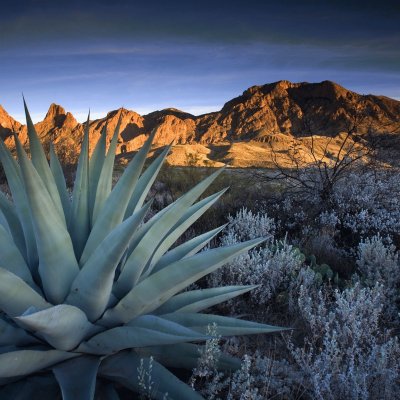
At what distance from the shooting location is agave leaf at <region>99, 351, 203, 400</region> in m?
1.58

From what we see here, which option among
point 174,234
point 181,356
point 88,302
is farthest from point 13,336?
point 174,234

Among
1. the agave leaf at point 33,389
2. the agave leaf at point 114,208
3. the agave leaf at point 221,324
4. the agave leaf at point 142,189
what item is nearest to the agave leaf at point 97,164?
the agave leaf at point 142,189

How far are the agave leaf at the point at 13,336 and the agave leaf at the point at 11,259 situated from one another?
19 cm

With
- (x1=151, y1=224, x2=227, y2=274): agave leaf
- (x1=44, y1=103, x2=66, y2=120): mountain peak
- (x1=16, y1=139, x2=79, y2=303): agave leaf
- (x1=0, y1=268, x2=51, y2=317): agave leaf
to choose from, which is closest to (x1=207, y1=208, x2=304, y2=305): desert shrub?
(x1=151, y1=224, x2=227, y2=274): agave leaf

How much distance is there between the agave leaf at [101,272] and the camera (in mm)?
1417

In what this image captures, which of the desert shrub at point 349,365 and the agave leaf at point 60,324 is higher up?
the agave leaf at point 60,324

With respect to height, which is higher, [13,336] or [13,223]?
[13,223]

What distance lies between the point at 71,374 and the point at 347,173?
6.64 meters

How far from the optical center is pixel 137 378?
65.4 inches

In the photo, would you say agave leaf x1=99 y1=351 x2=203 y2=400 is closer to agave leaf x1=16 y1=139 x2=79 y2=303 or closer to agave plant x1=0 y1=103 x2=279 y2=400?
agave plant x1=0 y1=103 x2=279 y2=400

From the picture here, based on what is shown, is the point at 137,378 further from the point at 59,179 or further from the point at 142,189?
the point at 59,179

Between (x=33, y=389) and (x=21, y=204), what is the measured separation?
86 cm

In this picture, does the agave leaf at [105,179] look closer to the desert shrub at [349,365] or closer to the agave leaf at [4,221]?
the agave leaf at [4,221]

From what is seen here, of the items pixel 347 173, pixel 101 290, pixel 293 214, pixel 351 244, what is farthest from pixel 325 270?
pixel 347 173
